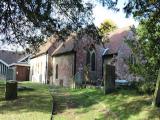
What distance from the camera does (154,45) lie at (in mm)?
19188

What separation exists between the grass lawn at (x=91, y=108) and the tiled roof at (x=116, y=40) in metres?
21.2

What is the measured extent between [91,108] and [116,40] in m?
27.6

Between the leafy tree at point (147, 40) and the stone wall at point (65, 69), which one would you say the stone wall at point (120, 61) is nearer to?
the stone wall at point (65, 69)

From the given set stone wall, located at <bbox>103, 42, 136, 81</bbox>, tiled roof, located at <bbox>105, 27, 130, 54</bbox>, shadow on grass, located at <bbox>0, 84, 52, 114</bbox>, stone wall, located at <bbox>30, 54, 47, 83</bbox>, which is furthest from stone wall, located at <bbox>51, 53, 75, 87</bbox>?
shadow on grass, located at <bbox>0, 84, 52, 114</bbox>

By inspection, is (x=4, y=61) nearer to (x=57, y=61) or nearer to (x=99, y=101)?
(x=57, y=61)

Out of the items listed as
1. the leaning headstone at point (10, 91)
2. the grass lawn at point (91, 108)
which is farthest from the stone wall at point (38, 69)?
the grass lawn at point (91, 108)

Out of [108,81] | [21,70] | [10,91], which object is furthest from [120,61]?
[21,70]

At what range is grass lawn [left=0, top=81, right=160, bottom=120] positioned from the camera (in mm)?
16000

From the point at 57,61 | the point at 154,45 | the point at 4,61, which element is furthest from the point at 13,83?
the point at 4,61

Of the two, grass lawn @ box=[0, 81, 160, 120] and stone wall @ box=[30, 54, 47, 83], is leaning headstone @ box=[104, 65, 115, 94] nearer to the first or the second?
grass lawn @ box=[0, 81, 160, 120]

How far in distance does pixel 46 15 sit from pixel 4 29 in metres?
4.26

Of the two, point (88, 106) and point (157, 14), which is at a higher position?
point (157, 14)

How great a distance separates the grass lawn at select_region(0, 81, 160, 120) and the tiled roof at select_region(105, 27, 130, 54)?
21197mm

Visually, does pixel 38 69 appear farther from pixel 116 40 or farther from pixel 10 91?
pixel 10 91
